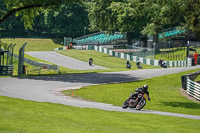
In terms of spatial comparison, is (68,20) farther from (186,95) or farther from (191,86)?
(191,86)

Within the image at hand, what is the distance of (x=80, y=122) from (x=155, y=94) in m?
15.5

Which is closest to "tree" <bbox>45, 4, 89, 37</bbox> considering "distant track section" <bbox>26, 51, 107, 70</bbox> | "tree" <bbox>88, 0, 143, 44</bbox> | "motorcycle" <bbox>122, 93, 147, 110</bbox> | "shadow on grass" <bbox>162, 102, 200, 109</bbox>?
"tree" <bbox>88, 0, 143, 44</bbox>

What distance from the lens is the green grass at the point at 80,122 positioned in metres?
13.8

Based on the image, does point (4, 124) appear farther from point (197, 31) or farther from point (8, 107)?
point (197, 31)

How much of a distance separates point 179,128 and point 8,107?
771 centimetres

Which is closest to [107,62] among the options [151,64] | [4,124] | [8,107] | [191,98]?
[151,64]

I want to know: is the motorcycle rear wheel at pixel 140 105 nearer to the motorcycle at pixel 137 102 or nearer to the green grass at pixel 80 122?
the motorcycle at pixel 137 102

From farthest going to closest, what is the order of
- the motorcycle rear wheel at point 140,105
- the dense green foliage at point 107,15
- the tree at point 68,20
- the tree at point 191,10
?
the tree at point 68,20, the dense green foliage at point 107,15, the tree at point 191,10, the motorcycle rear wheel at point 140,105

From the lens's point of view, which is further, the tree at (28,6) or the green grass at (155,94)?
the tree at (28,6)

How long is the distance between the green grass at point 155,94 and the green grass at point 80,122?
542 cm

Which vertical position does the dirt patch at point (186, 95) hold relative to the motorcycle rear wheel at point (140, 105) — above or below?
below

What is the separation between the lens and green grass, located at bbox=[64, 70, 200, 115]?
25.4 meters

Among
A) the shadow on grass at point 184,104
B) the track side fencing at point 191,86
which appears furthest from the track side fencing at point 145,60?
the shadow on grass at point 184,104

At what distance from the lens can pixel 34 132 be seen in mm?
12781
